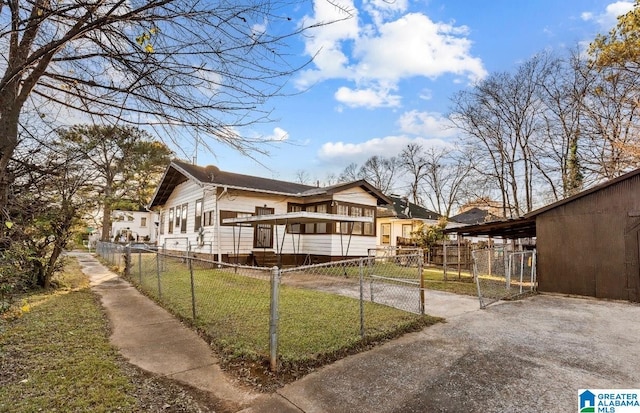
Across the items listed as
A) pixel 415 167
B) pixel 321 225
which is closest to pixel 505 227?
pixel 321 225

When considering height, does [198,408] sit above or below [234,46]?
below

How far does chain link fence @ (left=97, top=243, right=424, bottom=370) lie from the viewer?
4141mm

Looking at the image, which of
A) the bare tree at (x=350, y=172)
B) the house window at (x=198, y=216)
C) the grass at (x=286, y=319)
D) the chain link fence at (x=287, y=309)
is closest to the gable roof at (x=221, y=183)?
the house window at (x=198, y=216)

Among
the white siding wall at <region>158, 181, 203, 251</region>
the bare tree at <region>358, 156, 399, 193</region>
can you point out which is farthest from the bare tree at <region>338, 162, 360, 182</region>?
the white siding wall at <region>158, 181, 203, 251</region>

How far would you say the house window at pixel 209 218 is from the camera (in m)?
14.0

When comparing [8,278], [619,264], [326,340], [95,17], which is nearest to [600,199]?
[619,264]

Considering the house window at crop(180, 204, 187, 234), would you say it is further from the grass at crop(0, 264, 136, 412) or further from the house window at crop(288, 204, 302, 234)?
the grass at crop(0, 264, 136, 412)

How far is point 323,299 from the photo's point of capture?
757 centimetres

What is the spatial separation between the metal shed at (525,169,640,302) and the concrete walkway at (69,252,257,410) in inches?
390

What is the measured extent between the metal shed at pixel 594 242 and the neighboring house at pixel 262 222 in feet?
20.1

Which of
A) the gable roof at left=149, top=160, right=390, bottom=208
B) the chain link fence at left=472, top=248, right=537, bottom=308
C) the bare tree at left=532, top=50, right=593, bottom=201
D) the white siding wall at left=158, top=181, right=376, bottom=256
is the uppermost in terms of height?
the bare tree at left=532, top=50, right=593, bottom=201

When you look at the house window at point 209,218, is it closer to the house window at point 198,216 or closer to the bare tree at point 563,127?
the house window at point 198,216

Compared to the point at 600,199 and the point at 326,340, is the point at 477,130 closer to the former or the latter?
the point at 600,199

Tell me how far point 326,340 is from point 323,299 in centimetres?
306
